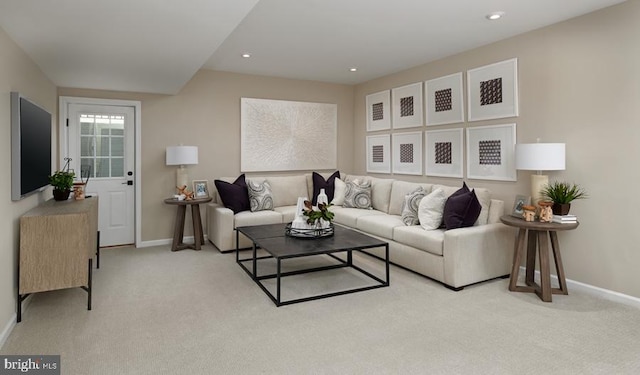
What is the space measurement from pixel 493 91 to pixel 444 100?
2.22 ft

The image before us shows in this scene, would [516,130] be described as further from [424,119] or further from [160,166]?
[160,166]

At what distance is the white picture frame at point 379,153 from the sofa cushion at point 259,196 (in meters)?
1.75

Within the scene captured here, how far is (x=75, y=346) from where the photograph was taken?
248cm

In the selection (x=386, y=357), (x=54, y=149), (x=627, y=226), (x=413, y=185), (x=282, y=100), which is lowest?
(x=386, y=357)

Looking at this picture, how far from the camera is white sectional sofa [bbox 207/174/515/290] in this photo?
3557 mm

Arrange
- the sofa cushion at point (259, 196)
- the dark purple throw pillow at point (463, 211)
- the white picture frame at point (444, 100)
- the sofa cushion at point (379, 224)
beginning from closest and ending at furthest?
the dark purple throw pillow at point (463, 211), the sofa cushion at point (379, 224), the white picture frame at point (444, 100), the sofa cushion at point (259, 196)

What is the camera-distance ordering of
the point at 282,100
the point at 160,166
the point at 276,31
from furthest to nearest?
the point at 282,100 → the point at 160,166 → the point at 276,31

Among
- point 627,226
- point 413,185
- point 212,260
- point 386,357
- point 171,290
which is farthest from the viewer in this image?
point 413,185

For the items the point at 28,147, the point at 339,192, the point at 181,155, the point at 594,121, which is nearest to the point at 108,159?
the point at 181,155

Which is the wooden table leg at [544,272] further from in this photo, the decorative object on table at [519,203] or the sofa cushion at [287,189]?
the sofa cushion at [287,189]

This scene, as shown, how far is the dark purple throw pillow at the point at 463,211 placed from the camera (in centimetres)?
374

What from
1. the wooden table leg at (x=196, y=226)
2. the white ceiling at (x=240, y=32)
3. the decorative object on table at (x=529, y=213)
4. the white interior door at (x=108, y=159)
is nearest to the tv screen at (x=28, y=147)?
the white ceiling at (x=240, y=32)

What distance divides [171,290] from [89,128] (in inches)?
109

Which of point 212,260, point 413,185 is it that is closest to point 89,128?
point 212,260
